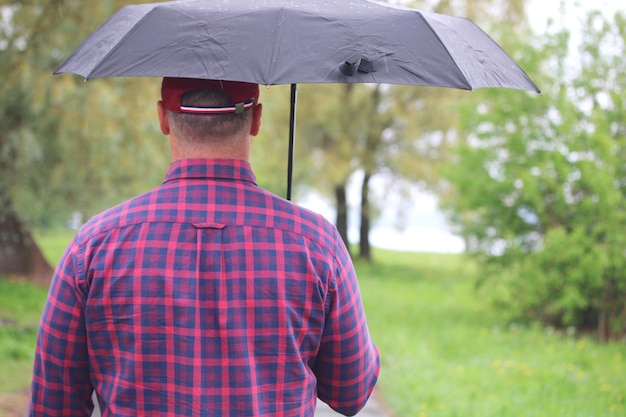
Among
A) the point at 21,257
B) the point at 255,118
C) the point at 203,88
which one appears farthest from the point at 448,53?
the point at 21,257

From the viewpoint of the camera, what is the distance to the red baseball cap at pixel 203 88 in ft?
6.79

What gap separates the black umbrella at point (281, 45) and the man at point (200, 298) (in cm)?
14

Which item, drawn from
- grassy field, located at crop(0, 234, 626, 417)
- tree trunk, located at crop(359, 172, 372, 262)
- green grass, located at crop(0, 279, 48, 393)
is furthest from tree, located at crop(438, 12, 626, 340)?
tree trunk, located at crop(359, 172, 372, 262)

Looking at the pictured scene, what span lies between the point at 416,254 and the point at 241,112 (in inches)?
1257

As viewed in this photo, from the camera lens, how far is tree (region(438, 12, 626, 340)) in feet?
34.5

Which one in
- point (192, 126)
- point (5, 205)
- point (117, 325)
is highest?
point (192, 126)

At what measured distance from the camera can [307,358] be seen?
6.73 feet

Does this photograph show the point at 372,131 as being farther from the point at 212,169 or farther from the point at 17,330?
the point at 212,169

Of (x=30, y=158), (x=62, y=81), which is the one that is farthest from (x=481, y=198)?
(x=30, y=158)

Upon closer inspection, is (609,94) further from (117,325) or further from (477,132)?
(117,325)

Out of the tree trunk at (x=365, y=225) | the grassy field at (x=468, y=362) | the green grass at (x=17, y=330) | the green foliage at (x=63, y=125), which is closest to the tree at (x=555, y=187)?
the grassy field at (x=468, y=362)

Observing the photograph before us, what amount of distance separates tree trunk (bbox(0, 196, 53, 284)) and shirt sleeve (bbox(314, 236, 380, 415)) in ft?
47.9

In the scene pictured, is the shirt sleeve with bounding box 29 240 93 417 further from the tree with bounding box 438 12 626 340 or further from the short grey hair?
the tree with bounding box 438 12 626 340

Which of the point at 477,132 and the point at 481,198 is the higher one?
the point at 477,132
